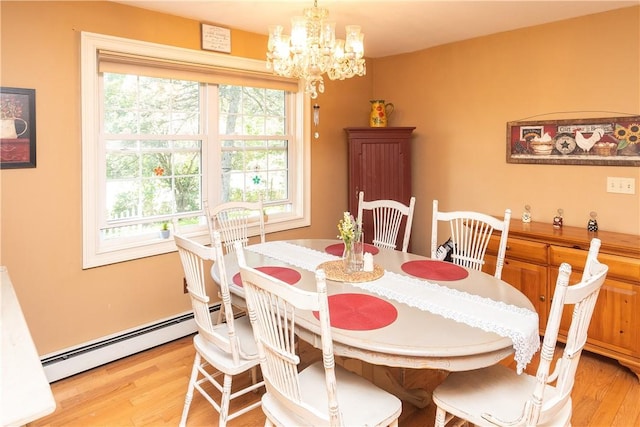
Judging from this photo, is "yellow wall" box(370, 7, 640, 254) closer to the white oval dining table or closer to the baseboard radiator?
the white oval dining table

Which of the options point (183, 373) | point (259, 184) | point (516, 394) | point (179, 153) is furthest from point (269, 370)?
point (259, 184)

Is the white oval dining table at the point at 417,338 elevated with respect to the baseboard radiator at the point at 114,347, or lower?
elevated

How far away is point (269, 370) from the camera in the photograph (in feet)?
5.34

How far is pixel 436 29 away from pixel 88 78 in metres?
2.57

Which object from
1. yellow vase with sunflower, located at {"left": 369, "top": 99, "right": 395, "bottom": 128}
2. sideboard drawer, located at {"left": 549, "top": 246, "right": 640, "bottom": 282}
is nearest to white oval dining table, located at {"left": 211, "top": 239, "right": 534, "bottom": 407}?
sideboard drawer, located at {"left": 549, "top": 246, "right": 640, "bottom": 282}

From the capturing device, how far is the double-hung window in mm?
2764

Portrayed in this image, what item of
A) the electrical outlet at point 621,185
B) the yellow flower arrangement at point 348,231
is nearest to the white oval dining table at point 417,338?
the yellow flower arrangement at point 348,231

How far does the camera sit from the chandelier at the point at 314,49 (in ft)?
7.47

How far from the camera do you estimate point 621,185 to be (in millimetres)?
2979

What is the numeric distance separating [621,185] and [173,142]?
3235 millimetres

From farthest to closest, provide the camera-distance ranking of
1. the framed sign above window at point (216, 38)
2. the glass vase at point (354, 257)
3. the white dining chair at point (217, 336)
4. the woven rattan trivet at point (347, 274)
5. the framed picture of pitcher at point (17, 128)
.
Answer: the framed sign above window at point (216, 38), the framed picture of pitcher at point (17, 128), the glass vase at point (354, 257), the woven rattan trivet at point (347, 274), the white dining chair at point (217, 336)

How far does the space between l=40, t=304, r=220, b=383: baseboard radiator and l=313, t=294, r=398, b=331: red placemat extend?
177 centimetres

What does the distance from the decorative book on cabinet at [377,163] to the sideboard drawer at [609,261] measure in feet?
4.81

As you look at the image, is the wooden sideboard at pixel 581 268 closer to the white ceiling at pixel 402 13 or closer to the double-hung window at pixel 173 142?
the white ceiling at pixel 402 13
